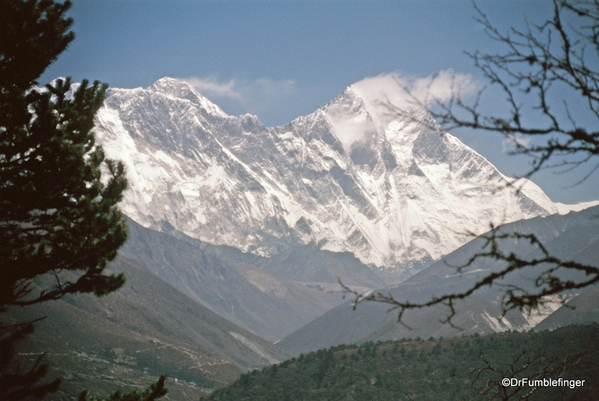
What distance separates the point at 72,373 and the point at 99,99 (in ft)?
222

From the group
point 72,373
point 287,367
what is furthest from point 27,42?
point 72,373

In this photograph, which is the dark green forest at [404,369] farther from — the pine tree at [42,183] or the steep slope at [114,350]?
the pine tree at [42,183]

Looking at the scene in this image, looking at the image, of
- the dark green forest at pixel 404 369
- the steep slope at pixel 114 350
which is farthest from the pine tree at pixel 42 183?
the steep slope at pixel 114 350

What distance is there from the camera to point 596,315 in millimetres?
111312

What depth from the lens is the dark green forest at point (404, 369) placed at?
50.2m

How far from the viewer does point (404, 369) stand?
58844 mm

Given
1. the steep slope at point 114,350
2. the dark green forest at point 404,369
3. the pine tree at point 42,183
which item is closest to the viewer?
the pine tree at point 42,183

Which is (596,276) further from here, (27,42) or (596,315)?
(596,315)

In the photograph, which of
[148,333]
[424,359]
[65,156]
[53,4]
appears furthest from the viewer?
[148,333]

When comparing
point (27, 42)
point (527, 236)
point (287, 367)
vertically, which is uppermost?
point (27, 42)

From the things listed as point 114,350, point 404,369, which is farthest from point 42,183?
point 114,350

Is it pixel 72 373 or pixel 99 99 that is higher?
pixel 99 99

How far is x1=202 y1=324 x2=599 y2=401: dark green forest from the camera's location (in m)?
50.2

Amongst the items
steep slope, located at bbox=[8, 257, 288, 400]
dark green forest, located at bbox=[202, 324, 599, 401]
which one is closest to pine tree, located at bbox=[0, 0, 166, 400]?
dark green forest, located at bbox=[202, 324, 599, 401]
